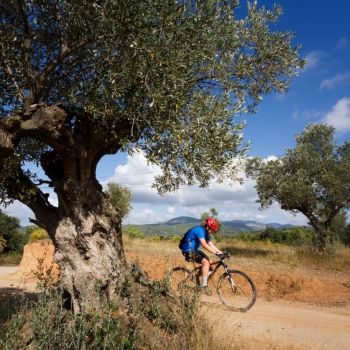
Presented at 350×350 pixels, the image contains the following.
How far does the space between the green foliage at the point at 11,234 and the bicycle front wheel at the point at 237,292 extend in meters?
32.7

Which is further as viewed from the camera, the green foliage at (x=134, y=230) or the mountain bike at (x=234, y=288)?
the green foliage at (x=134, y=230)

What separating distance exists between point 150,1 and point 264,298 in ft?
43.2

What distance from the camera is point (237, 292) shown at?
40.8ft

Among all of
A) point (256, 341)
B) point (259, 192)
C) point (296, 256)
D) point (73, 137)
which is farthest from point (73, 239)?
point (259, 192)

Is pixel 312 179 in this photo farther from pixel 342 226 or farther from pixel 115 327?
pixel 115 327

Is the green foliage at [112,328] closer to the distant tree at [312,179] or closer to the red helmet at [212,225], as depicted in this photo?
the red helmet at [212,225]

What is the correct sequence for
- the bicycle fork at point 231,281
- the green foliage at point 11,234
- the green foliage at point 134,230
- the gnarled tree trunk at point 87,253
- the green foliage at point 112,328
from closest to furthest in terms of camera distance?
1. the green foliage at point 112,328
2. the gnarled tree trunk at point 87,253
3. the bicycle fork at point 231,281
4. the green foliage at point 11,234
5. the green foliage at point 134,230

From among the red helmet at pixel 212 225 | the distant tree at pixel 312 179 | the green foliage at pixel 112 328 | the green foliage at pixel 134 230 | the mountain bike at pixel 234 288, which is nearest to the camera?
the green foliage at pixel 112 328

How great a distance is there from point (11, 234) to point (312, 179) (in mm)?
29359

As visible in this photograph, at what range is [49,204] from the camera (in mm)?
10367

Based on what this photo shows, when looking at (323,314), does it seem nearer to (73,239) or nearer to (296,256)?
(73,239)

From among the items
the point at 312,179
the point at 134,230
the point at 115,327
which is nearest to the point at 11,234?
the point at 134,230

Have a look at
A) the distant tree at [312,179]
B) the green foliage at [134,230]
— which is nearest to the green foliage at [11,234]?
the green foliage at [134,230]

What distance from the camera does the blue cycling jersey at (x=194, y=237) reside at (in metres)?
12.0
